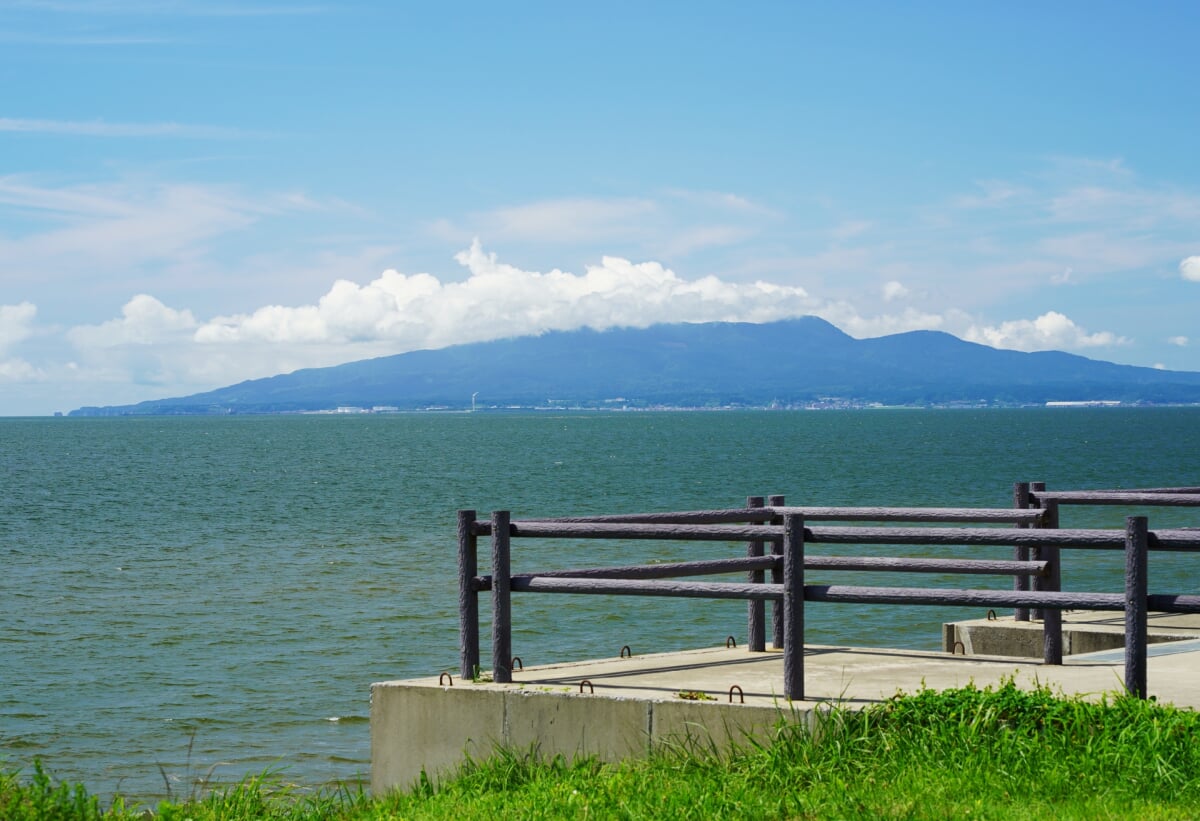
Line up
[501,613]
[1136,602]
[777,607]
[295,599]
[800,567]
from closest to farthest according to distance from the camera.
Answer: [1136,602], [800,567], [501,613], [777,607], [295,599]

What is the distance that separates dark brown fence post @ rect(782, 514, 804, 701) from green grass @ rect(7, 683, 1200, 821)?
0.54m

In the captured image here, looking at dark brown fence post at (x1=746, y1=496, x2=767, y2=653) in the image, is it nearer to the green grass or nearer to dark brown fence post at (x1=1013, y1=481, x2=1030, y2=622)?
dark brown fence post at (x1=1013, y1=481, x2=1030, y2=622)

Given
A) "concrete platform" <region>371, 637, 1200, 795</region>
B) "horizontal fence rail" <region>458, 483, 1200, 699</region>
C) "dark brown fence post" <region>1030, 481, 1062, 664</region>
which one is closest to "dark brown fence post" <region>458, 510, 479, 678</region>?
"horizontal fence rail" <region>458, 483, 1200, 699</region>

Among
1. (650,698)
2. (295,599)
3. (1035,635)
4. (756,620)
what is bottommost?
(295,599)

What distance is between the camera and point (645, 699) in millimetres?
8695

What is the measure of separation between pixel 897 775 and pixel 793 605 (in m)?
1.43

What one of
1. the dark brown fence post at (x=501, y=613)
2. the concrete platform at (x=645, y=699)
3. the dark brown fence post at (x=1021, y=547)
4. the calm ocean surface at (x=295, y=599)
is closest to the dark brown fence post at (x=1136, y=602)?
the concrete platform at (x=645, y=699)

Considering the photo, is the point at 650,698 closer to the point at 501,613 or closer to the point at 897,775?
the point at 501,613

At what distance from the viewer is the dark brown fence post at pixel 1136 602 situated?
8000 mm

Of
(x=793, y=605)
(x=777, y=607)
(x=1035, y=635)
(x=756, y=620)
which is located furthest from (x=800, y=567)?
(x=1035, y=635)

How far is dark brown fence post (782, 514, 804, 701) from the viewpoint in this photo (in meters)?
8.42

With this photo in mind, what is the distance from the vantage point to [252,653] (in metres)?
22.6

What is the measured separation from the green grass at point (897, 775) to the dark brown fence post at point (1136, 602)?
0.41 m

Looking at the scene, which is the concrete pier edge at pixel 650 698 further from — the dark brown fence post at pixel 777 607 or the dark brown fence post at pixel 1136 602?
the dark brown fence post at pixel 777 607
